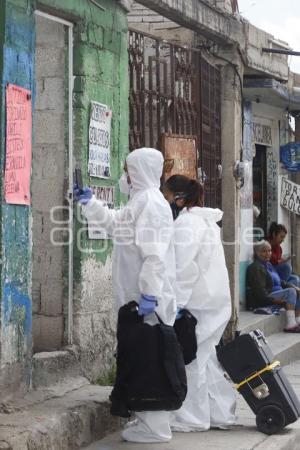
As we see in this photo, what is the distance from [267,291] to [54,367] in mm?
6802

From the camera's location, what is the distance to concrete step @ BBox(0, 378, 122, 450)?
655cm

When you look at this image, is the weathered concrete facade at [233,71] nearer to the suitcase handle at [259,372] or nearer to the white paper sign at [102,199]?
the white paper sign at [102,199]

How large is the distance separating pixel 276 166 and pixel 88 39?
28.8ft

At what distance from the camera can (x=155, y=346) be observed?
7176 mm

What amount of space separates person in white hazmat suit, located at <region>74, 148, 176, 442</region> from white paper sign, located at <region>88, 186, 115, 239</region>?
112 cm

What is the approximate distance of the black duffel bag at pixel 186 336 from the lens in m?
7.79

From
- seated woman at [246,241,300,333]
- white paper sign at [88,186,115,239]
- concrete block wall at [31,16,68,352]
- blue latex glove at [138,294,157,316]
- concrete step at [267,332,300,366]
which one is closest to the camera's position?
blue latex glove at [138,294,157,316]

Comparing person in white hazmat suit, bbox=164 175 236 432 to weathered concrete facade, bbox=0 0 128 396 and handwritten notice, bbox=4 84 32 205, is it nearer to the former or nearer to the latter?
weathered concrete facade, bbox=0 0 128 396

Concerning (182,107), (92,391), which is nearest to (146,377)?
(92,391)

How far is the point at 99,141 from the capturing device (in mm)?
8781

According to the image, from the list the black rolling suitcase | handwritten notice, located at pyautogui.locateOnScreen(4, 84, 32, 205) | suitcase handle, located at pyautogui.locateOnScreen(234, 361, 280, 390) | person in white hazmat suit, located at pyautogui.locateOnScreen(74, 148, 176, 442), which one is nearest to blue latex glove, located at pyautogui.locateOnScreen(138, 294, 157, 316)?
person in white hazmat suit, located at pyautogui.locateOnScreen(74, 148, 176, 442)

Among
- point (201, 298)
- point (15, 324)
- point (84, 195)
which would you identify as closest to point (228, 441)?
point (201, 298)

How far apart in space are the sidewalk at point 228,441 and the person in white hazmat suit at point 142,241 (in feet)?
0.36

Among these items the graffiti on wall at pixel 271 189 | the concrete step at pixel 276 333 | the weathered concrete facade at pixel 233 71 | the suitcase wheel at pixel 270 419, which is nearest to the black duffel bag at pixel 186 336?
the suitcase wheel at pixel 270 419
